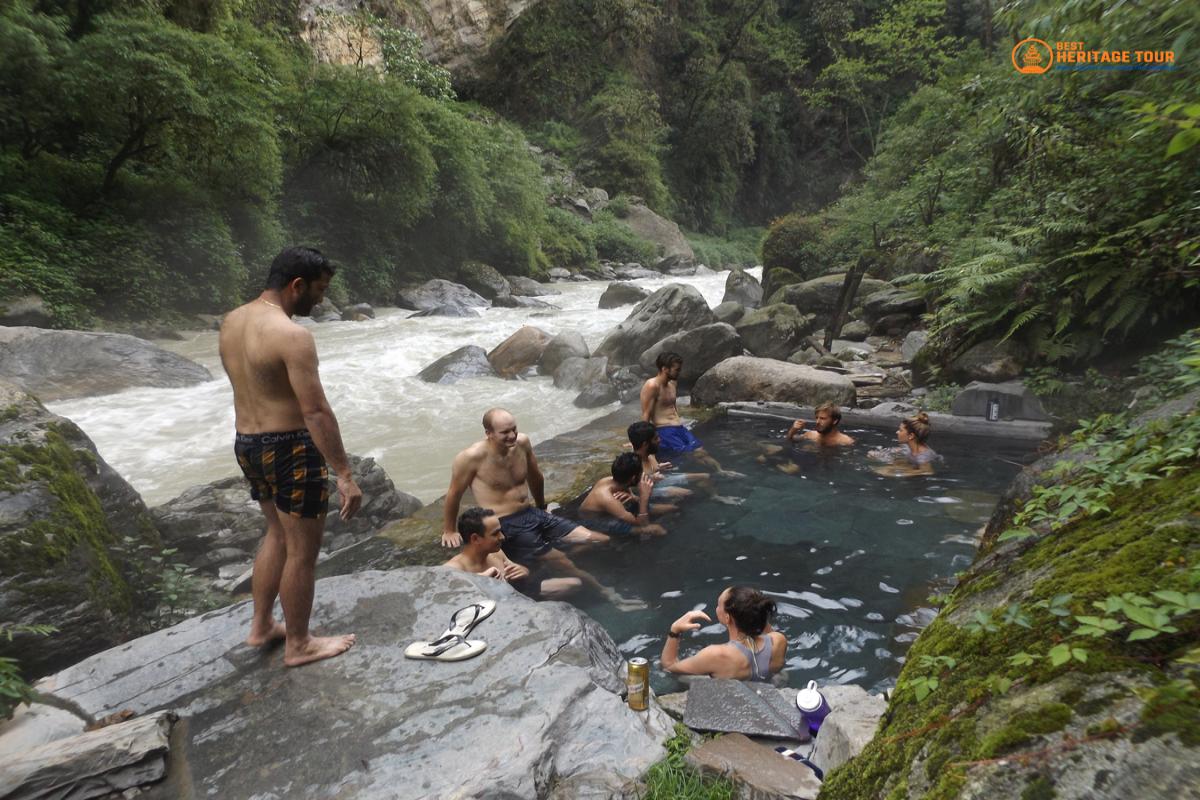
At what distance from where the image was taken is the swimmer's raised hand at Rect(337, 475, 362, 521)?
→ 2.62 m

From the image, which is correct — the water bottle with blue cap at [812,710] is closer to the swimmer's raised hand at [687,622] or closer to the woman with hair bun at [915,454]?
the swimmer's raised hand at [687,622]

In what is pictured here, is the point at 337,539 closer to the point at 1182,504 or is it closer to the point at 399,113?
the point at 1182,504

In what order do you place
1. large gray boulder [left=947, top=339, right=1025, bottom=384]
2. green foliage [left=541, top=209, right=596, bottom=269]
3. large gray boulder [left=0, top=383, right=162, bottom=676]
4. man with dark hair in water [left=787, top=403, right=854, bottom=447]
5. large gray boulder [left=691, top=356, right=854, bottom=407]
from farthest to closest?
green foliage [left=541, top=209, right=596, bottom=269]
large gray boulder [left=691, top=356, right=854, bottom=407]
large gray boulder [left=947, top=339, right=1025, bottom=384]
man with dark hair in water [left=787, top=403, right=854, bottom=447]
large gray boulder [left=0, top=383, right=162, bottom=676]

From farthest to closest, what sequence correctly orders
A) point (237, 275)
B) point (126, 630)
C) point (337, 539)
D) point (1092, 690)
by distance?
point (237, 275) < point (337, 539) < point (126, 630) < point (1092, 690)

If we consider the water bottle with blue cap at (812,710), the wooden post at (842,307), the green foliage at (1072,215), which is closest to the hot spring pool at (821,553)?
the water bottle with blue cap at (812,710)

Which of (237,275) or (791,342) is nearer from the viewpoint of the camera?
(791,342)

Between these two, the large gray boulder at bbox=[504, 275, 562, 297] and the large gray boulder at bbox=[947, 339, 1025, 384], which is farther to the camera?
the large gray boulder at bbox=[504, 275, 562, 297]

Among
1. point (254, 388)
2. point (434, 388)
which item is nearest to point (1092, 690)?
point (254, 388)

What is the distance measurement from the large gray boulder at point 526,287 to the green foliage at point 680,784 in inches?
776

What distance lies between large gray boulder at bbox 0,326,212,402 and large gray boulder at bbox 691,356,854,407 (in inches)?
310

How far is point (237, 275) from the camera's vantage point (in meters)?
14.7

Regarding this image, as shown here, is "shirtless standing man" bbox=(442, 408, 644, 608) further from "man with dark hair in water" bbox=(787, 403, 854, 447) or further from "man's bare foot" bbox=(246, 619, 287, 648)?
"man with dark hair in water" bbox=(787, 403, 854, 447)

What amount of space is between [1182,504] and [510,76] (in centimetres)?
3779

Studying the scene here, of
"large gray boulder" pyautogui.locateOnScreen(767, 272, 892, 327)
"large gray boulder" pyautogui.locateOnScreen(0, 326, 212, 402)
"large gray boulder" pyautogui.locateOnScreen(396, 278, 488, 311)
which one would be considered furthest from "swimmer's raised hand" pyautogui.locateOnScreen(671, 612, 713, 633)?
"large gray boulder" pyautogui.locateOnScreen(396, 278, 488, 311)
